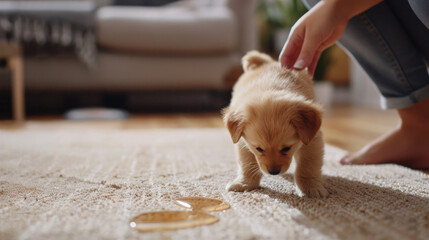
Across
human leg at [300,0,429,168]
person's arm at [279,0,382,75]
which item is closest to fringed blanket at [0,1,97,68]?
human leg at [300,0,429,168]

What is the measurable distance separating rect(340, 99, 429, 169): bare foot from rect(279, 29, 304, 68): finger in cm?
40

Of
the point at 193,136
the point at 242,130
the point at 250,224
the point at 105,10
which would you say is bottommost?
the point at 193,136

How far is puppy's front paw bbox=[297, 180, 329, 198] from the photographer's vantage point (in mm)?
906

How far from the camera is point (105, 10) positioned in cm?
292

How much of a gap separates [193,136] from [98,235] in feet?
4.13

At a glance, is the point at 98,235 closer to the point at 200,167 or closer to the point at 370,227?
the point at 370,227

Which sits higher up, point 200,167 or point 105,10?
point 105,10

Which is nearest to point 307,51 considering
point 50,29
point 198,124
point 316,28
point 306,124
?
point 316,28

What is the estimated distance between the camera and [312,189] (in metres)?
0.92

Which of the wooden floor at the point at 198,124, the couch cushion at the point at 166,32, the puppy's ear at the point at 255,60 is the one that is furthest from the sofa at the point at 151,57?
the puppy's ear at the point at 255,60

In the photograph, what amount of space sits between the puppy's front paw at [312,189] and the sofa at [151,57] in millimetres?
2027

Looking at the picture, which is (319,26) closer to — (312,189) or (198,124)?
(312,189)

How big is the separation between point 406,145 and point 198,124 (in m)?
1.38

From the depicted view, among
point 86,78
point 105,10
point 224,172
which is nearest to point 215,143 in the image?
point 224,172
